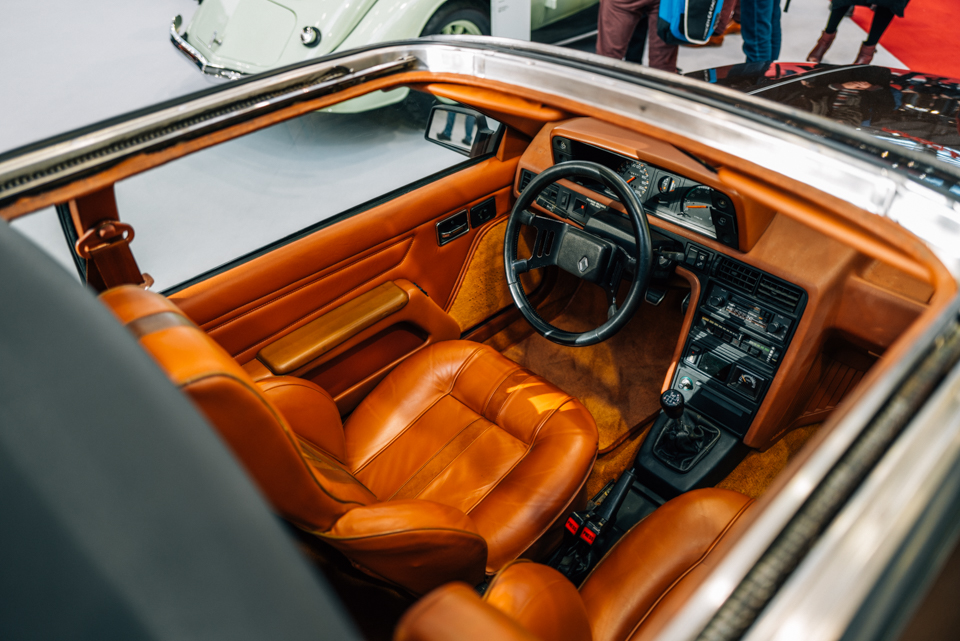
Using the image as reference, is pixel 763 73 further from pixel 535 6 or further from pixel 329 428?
pixel 329 428

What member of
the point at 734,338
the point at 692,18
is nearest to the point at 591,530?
the point at 734,338

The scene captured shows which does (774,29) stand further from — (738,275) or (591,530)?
(591,530)

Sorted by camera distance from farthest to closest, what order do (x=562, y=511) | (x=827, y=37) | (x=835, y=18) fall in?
(x=827, y=37) → (x=835, y=18) → (x=562, y=511)

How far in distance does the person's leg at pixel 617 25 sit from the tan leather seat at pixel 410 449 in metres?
2.56

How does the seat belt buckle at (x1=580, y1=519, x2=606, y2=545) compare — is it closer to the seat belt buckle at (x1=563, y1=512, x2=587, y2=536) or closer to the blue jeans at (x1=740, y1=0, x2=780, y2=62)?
the seat belt buckle at (x1=563, y1=512, x2=587, y2=536)

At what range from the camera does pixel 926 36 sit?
4.69 meters

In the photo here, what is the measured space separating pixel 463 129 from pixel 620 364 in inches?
43.2

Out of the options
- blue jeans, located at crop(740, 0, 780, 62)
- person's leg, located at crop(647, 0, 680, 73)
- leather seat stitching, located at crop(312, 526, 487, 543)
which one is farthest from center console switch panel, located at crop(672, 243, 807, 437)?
blue jeans, located at crop(740, 0, 780, 62)

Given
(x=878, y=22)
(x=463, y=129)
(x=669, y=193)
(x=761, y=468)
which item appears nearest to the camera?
(x=669, y=193)

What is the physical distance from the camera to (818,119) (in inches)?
45.9

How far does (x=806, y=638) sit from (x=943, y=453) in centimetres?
28

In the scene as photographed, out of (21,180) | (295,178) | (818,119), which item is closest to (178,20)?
(295,178)

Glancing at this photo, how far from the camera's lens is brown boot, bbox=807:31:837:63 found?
4145mm

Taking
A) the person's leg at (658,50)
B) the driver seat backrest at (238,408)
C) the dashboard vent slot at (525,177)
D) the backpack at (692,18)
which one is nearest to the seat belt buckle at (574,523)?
the driver seat backrest at (238,408)
